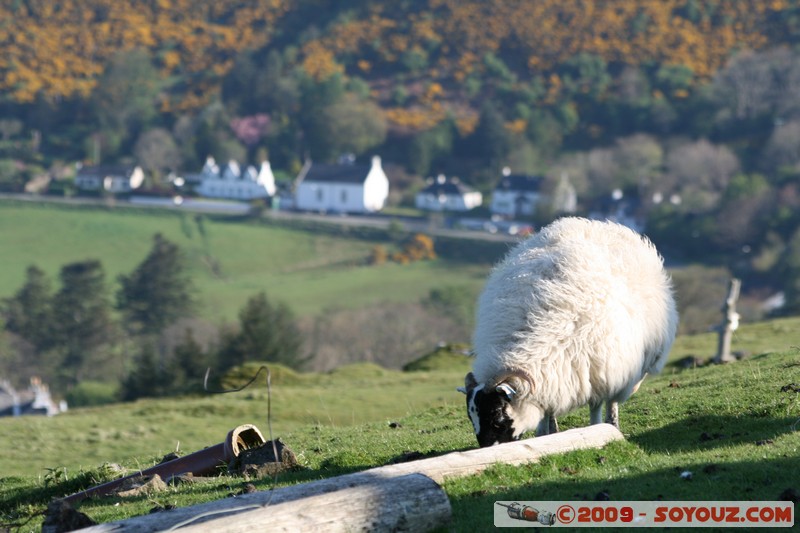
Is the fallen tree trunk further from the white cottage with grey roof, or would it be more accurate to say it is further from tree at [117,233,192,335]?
the white cottage with grey roof

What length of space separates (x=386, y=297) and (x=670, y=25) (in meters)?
99.3

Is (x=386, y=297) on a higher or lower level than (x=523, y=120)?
lower

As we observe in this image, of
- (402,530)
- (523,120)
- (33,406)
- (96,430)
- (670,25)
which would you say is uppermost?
(670,25)

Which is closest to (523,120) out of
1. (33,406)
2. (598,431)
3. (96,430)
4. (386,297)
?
(386,297)

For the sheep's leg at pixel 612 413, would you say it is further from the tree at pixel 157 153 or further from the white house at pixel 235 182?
the tree at pixel 157 153

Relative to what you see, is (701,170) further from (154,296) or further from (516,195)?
(154,296)

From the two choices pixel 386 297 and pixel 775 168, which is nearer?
pixel 386 297

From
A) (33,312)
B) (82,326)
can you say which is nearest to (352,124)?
(33,312)

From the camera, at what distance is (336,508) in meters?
9.02

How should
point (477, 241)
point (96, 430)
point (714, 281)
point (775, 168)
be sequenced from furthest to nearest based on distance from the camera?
point (775, 168) → point (477, 241) → point (714, 281) → point (96, 430)

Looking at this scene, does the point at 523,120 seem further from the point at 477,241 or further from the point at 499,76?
the point at 477,241

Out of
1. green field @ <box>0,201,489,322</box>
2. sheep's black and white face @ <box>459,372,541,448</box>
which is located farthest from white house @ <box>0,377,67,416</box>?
sheep's black and white face @ <box>459,372,541,448</box>

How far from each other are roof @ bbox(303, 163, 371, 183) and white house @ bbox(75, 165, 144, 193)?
24.6m

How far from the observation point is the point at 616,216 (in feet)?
403
